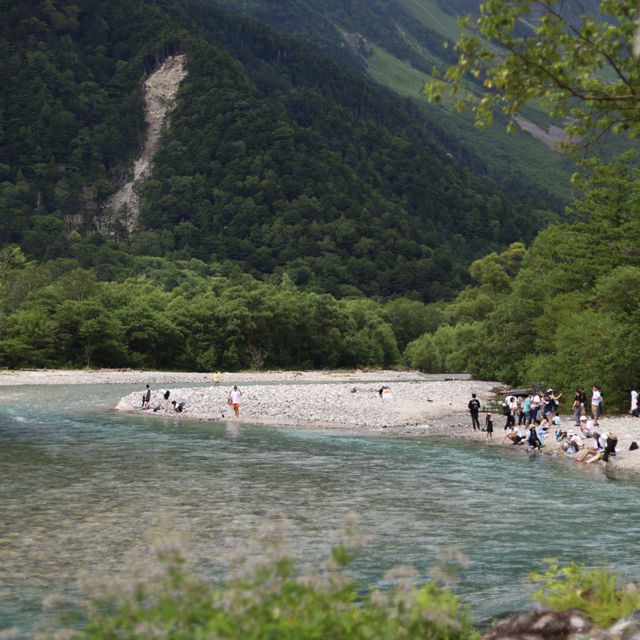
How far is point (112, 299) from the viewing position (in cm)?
12406

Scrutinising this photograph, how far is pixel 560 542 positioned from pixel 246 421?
3323 cm

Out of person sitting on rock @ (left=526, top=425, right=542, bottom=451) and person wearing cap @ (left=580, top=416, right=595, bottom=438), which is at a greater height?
person wearing cap @ (left=580, top=416, right=595, bottom=438)

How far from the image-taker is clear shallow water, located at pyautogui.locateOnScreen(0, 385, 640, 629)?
15.7m

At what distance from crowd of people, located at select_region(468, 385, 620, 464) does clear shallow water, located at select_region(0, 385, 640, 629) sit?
162cm

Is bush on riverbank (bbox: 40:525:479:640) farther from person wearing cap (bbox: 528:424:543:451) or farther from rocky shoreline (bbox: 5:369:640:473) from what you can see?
person wearing cap (bbox: 528:424:543:451)

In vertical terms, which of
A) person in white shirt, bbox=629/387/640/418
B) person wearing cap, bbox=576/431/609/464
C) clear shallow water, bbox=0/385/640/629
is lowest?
clear shallow water, bbox=0/385/640/629

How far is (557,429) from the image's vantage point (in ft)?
131

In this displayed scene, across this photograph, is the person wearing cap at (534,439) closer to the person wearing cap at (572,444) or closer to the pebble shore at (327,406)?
the person wearing cap at (572,444)

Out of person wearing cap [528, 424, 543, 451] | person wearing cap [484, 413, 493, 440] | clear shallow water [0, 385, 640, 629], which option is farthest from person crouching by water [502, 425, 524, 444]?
clear shallow water [0, 385, 640, 629]

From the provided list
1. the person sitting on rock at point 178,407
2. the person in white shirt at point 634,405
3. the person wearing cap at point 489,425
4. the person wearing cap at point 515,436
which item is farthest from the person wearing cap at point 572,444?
the person sitting on rock at point 178,407

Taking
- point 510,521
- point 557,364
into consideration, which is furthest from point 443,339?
point 510,521

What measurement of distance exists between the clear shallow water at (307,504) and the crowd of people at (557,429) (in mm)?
1620

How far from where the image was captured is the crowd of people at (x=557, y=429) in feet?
106

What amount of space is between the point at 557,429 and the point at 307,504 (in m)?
21.8
